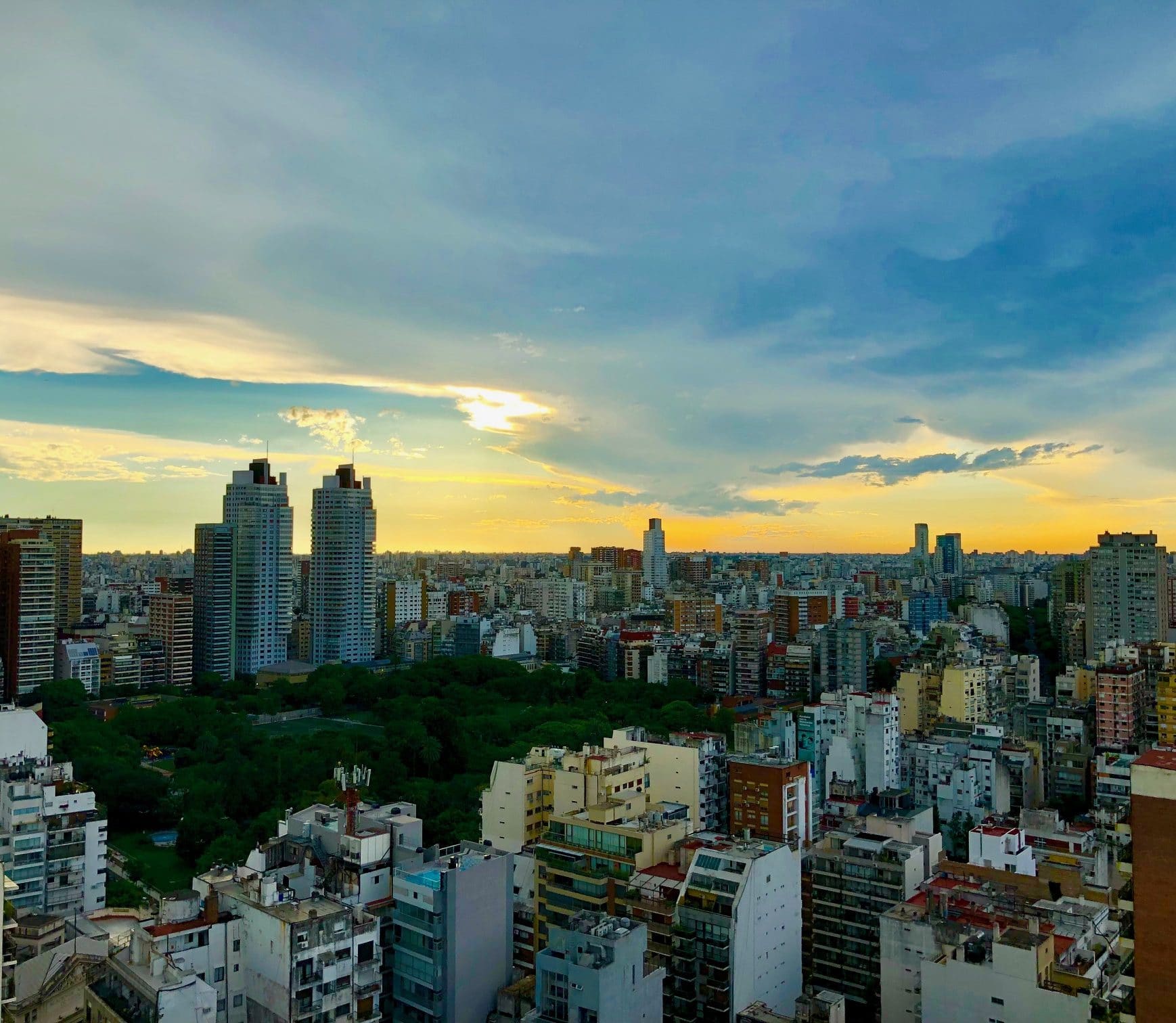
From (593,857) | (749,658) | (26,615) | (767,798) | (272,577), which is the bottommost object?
(767,798)

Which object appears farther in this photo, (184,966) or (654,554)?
(654,554)

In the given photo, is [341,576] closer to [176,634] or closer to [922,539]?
[176,634]

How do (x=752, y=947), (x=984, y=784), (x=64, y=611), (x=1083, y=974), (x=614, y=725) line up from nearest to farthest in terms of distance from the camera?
(x=1083, y=974), (x=752, y=947), (x=984, y=784), (x=614, y=725), (x=64, y=611)

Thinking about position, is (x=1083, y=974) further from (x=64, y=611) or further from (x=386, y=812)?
(x=64, y=611)

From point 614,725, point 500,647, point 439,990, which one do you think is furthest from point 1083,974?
point 500,647

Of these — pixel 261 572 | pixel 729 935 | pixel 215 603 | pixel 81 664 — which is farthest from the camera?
pixel 261 572

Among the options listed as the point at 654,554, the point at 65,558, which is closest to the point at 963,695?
the point at 65,558

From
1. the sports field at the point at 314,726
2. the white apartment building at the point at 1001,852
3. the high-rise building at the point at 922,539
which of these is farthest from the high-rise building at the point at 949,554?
the white apartment building at the point at 1001,852
